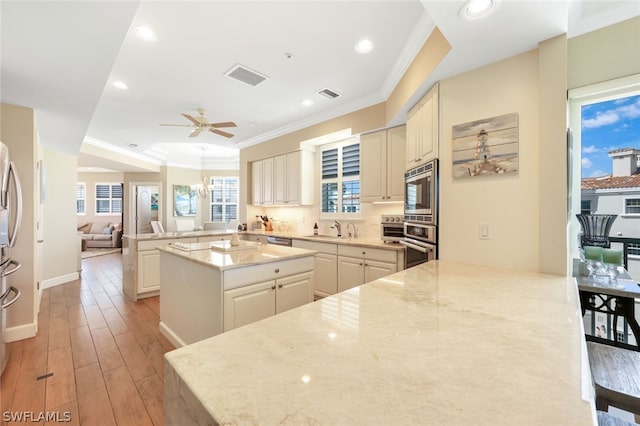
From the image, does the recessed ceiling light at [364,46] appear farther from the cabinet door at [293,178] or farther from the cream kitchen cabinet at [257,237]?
the cream kitchen cabinet at [257,237]

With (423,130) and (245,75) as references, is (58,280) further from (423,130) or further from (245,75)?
(423,130)

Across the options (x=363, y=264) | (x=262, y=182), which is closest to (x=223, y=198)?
(x=262, y=182)

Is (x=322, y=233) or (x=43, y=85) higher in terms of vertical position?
(x=43, y=85)

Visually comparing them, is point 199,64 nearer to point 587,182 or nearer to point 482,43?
point 482,43

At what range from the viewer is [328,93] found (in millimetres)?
3553

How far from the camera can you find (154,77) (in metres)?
3.04

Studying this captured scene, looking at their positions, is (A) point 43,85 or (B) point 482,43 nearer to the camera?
(B) point 482,43

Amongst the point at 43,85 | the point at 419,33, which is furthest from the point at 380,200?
the point at 43,85

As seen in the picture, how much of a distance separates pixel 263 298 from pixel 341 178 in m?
2.68

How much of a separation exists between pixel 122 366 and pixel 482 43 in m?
3.72

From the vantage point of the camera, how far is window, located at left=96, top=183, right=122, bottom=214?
989 cm

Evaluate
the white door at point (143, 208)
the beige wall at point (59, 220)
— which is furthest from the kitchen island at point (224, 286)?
the white door at point (143, 208)

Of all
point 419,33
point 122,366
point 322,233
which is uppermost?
point 419,33

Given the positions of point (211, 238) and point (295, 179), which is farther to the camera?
point (295, 179)
